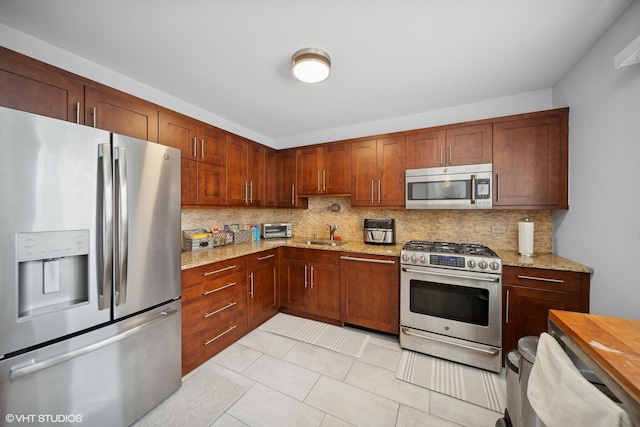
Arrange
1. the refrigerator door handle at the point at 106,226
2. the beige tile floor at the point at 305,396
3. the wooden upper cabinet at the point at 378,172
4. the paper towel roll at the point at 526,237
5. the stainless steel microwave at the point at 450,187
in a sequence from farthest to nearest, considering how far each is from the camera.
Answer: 1. the wooden upper cabinet at the point at 378,172
2. the stainless steel microwave at the point at 450,187
3. the paper towel roll at the point at 526,237
4. the beige tile floor at the point at 305,396
5. the refrigerator door handle at the point at 106,226

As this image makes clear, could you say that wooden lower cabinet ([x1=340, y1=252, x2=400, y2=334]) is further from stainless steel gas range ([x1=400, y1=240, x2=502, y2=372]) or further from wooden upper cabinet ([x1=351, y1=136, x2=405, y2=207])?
wooden upper cabinet ([x1=351, y1=136, x2=405, y2=207])

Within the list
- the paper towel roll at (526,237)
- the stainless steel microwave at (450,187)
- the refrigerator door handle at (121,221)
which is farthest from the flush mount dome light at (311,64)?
the paper towel roll at (526,237)

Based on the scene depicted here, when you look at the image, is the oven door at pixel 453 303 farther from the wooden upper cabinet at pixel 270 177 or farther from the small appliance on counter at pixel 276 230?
the wooden upper cabinet at pixel 270 177

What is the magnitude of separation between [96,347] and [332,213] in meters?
2.73

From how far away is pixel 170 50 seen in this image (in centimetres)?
168

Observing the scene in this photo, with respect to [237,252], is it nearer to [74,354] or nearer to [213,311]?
[213,311]

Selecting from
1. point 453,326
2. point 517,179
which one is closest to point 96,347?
point 453,326

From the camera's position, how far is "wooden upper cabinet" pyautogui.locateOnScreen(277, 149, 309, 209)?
3367mm

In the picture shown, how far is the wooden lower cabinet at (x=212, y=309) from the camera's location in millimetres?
1897

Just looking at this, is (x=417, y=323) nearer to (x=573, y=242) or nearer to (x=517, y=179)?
(x=573, y=242)

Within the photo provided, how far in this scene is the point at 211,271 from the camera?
2086 mm

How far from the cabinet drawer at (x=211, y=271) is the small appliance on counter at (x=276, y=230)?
0.98 metres

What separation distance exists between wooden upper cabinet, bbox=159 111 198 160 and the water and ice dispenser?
1.18m

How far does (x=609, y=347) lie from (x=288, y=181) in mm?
3176
